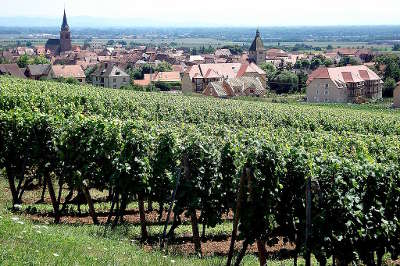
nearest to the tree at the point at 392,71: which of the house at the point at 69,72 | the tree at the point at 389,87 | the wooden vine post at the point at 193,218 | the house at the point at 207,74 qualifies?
the tree at the point at 389,87

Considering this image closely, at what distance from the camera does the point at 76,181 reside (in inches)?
610

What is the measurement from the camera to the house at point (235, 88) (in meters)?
95.5

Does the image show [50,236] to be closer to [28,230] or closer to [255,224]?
[28,230]

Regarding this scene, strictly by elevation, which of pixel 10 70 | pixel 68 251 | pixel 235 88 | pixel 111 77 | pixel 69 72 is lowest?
pixel 235 88

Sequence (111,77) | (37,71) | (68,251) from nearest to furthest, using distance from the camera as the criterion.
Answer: (68,251) < (37,71) < (111,77)

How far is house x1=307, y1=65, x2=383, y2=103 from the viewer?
10006 cm

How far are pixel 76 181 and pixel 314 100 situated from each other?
291 feet

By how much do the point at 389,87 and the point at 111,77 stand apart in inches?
2270

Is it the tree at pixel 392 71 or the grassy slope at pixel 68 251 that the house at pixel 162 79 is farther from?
the grassy slope at pixel 68 251

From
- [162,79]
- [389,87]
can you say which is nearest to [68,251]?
[389,87]

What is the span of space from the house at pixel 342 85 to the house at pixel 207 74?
46.0 ft

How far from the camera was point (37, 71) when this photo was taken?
108125 millimetres

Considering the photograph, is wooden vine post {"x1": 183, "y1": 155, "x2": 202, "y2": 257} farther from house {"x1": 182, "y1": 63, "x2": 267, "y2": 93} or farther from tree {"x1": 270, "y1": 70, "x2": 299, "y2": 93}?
tree {"x1": 270, "y1": 70, "x2": 299, "y2": 93}

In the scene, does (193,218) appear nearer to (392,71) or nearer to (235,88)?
(235,88)
